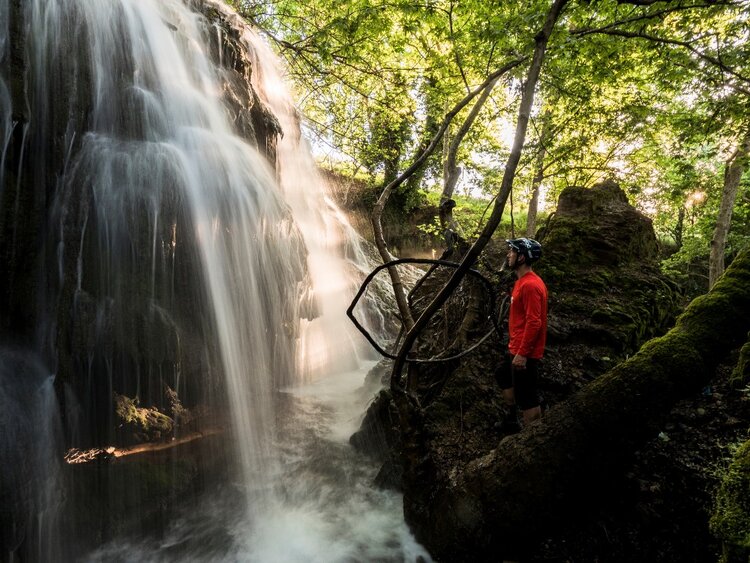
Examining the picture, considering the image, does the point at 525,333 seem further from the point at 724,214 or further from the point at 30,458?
the point at 724,214

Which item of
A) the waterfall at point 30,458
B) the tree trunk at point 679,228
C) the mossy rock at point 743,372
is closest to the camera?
the mossy rock at point 743,372

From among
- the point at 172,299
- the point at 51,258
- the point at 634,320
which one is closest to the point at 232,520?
the point at 172,299

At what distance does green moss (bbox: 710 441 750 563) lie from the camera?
6.26 feet

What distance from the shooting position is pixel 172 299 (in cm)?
569

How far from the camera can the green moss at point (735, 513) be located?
191cm

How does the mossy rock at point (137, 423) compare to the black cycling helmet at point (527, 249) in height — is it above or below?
below

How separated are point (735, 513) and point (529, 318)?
2044 mm

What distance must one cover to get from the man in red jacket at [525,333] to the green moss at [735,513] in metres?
1.61

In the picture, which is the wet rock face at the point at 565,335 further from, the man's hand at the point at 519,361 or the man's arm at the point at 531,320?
the man's arm at the point at 531,320

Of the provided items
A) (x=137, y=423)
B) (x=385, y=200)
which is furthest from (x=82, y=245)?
(x=385, y=200)

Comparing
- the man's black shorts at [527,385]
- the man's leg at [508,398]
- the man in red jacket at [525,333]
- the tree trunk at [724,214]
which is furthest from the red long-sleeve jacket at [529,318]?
the tree trunk at [724,214]

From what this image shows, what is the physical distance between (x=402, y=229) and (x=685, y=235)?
13.4 meters

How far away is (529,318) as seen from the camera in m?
3.80

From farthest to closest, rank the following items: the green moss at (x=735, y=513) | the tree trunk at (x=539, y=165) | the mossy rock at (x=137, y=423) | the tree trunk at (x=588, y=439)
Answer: the tree trunk at (x=539, y=165) < the mossy rock at (x=137, y=423) < the tree trunk at (x=588, y=439) < the green moss at (x=735, y=513)
